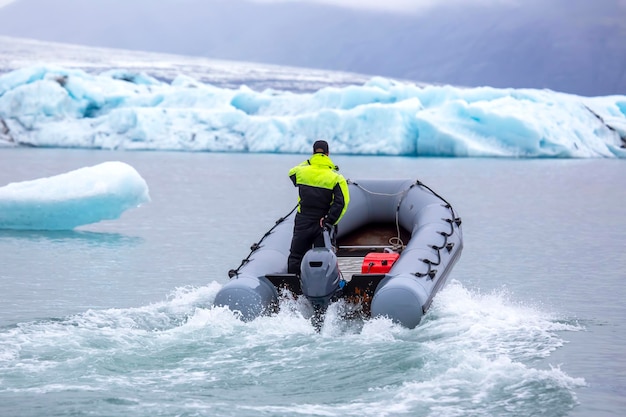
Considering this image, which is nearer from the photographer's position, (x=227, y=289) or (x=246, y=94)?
(x=227, y=289)

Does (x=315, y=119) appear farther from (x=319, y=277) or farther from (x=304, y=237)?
(x=319, y=277)

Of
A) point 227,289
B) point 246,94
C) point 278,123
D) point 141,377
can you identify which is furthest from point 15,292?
point 246,94

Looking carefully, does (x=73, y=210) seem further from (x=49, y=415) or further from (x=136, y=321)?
(x=49, y=415)

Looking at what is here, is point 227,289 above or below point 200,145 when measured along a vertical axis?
above

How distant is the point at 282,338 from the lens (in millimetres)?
5461

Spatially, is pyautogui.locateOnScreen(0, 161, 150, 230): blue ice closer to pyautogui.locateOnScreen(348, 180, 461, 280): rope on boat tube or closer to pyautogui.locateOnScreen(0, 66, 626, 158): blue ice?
pyautogui.locateOnScreen(348, 180, 461, 280): rope on boat tube

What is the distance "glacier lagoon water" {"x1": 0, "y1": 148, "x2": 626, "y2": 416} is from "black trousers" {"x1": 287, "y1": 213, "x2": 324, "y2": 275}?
35 cm

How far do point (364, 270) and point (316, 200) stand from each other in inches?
25.3

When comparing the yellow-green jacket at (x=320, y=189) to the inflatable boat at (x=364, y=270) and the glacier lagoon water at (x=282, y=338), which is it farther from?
the glacier lagoon water at (x=282, y=338)

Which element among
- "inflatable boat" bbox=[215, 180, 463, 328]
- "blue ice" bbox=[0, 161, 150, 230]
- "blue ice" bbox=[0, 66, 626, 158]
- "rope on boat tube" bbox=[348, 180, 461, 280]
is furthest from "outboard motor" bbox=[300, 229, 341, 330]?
"blue ice" bbox=[0, 66, 626, 158]

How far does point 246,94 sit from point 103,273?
21.8 metres

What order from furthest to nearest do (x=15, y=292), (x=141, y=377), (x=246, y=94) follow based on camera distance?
(x=246, y=94)
(x=15, y=292)
(x=141, y=377)

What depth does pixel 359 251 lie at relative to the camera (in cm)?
754

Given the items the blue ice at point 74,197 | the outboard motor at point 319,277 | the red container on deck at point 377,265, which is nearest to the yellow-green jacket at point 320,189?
the outboard motor at point 319,277
